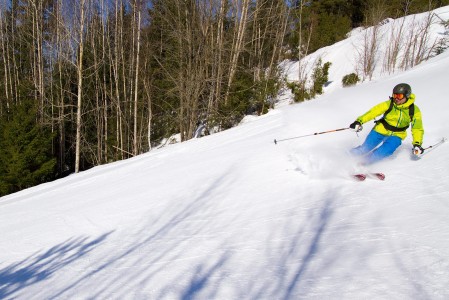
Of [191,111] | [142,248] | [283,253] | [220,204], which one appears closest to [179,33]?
[191,111]

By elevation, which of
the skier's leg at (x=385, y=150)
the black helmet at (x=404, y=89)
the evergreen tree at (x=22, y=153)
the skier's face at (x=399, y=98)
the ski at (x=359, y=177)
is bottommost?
the evergreen tree at (x=22, y=153)

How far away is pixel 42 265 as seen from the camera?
4.08 m

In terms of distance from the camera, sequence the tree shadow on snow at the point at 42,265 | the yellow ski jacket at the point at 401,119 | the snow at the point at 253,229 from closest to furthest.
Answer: the snow at the point at 253,229, the tree shadow on snow at the point at 42,265, the yellow ski jacket at the point at 401,119

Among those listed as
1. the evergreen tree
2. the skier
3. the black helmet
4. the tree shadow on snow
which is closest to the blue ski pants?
the skier

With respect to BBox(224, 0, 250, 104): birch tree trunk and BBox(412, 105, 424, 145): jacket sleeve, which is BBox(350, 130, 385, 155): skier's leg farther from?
BBox(224, 0, 250, 104): birch tree trunk

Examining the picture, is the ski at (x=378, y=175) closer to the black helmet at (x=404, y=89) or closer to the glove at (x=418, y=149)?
the glove at (x=418, y=149)

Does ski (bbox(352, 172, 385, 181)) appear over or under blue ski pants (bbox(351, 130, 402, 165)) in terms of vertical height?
under

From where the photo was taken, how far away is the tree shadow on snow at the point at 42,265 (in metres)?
3.67

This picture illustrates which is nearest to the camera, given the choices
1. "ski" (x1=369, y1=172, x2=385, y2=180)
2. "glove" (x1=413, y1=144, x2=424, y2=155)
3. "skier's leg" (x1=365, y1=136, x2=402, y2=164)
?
"ski" (x1=369, y1=172, x2=385, y2=180)

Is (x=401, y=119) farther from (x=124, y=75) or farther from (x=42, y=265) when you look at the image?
(x=124, y=75)

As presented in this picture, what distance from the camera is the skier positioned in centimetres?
477

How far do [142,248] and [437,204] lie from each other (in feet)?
11.7

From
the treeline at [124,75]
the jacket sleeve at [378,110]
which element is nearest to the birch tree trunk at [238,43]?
the treeline at [124,75]

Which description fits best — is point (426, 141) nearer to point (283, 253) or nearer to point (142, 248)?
point (283, 253)
